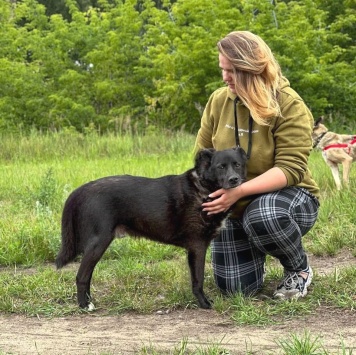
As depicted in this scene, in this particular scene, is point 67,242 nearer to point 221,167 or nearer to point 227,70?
point 221,167

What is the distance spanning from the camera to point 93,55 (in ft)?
66.6

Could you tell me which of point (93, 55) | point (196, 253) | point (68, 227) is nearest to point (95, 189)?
point (68, 227)

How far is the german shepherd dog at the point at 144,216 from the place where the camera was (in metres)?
4.30

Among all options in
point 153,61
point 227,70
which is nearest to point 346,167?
point 227,70

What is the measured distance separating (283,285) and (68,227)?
152 cm

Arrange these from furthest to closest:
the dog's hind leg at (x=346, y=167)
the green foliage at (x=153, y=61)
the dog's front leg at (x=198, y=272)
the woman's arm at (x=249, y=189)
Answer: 1. the green foliage at (x=153, y=61)
2. the dog's hind leg at (x=346, y=167)
3. the dog's front leg at (x=198, y=272)
4. the woman's arm at (x=249, y=189)

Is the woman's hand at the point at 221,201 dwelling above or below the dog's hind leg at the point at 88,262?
above

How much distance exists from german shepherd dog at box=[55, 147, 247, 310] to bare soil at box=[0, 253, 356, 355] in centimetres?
28

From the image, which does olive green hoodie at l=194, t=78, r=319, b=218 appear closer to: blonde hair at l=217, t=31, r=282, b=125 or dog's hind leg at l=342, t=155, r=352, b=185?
blonde hair at l=217, t=31, r=282, b=125

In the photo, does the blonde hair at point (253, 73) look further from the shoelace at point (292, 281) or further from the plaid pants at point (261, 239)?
the shoelace at point (292, 281)

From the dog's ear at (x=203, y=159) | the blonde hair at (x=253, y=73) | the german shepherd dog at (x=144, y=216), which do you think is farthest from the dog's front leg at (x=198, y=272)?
the blonde hair at (x=253, y=73)

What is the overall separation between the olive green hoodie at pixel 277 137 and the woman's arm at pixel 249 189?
0.06 meters

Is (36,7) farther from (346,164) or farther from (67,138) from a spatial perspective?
(346,164)

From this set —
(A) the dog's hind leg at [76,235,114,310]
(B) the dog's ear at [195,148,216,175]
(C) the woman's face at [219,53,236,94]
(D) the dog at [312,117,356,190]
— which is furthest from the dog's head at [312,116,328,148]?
(A) the dog's hind leg at [76,235,114,310]
